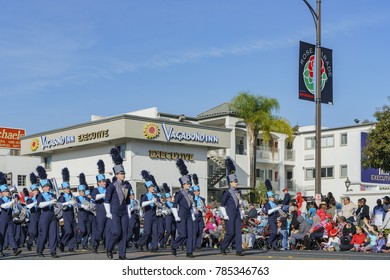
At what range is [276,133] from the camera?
68.0 metres

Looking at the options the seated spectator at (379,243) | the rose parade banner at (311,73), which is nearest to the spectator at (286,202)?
the seated spectator at (379,243)

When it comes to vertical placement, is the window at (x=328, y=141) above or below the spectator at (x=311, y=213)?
above

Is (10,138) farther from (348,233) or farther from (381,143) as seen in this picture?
(348,233)

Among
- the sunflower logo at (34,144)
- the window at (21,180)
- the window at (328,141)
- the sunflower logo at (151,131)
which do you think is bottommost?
the window at (21,180)

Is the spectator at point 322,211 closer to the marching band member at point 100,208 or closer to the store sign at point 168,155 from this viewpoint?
the marching band member at point 100,208

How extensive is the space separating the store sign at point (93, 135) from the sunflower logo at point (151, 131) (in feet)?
8.82

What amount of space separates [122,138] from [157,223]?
31008 mm

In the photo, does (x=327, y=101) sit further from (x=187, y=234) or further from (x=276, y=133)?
(x=276, y=133)

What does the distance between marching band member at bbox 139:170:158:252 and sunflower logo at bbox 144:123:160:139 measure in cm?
3112

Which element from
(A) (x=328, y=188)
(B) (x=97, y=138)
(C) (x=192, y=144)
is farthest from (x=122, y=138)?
(A) (x=328, y=188)

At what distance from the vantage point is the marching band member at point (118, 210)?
55.4 ft

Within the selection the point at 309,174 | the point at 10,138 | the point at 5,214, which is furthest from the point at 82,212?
the point at 10,138

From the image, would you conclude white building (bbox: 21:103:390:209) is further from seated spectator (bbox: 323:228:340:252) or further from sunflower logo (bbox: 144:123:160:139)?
seated spectator (bbox: 323:228:340:252)

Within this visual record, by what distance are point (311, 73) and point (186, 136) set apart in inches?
1205
